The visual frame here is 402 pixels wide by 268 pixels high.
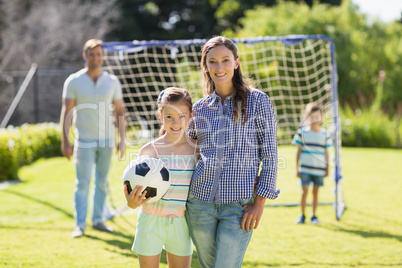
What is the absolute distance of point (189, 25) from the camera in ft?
84.2

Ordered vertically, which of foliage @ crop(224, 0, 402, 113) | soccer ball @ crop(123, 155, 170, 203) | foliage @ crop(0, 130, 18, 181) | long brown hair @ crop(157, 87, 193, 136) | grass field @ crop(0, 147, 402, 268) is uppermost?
foliage @ crop(224, 0, 402, 113)

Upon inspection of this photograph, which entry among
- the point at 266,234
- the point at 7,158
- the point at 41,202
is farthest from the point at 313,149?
the point at 7,158

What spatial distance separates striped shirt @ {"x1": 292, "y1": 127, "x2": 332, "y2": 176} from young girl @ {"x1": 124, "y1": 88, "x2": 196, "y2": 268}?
3016 millimetres

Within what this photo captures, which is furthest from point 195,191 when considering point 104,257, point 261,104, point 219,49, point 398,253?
point 398,253

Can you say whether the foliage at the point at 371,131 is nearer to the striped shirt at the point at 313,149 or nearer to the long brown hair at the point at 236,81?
the striped shirt at the point at 313,149

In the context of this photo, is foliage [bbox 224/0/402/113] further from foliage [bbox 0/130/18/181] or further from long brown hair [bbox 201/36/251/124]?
long brown hair [bbox 201/36/251/124]

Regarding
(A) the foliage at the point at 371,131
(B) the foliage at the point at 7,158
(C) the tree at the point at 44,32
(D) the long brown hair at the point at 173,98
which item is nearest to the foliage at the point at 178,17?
(C) the tree at the point at 44,32

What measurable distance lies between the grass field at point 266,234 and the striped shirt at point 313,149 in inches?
13.6

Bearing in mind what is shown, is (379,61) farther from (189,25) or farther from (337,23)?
(189,25)

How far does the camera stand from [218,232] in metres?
2.41

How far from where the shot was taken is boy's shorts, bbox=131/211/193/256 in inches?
98.2

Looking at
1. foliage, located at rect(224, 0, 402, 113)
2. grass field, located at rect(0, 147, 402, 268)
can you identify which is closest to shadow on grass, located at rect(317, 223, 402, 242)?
grass field, located at rect(0, 147, 402, 268)

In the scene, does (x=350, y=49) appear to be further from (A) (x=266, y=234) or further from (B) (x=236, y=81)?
(B) (x=236, y=81)

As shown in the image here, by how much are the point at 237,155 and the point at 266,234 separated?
261 centimetres
